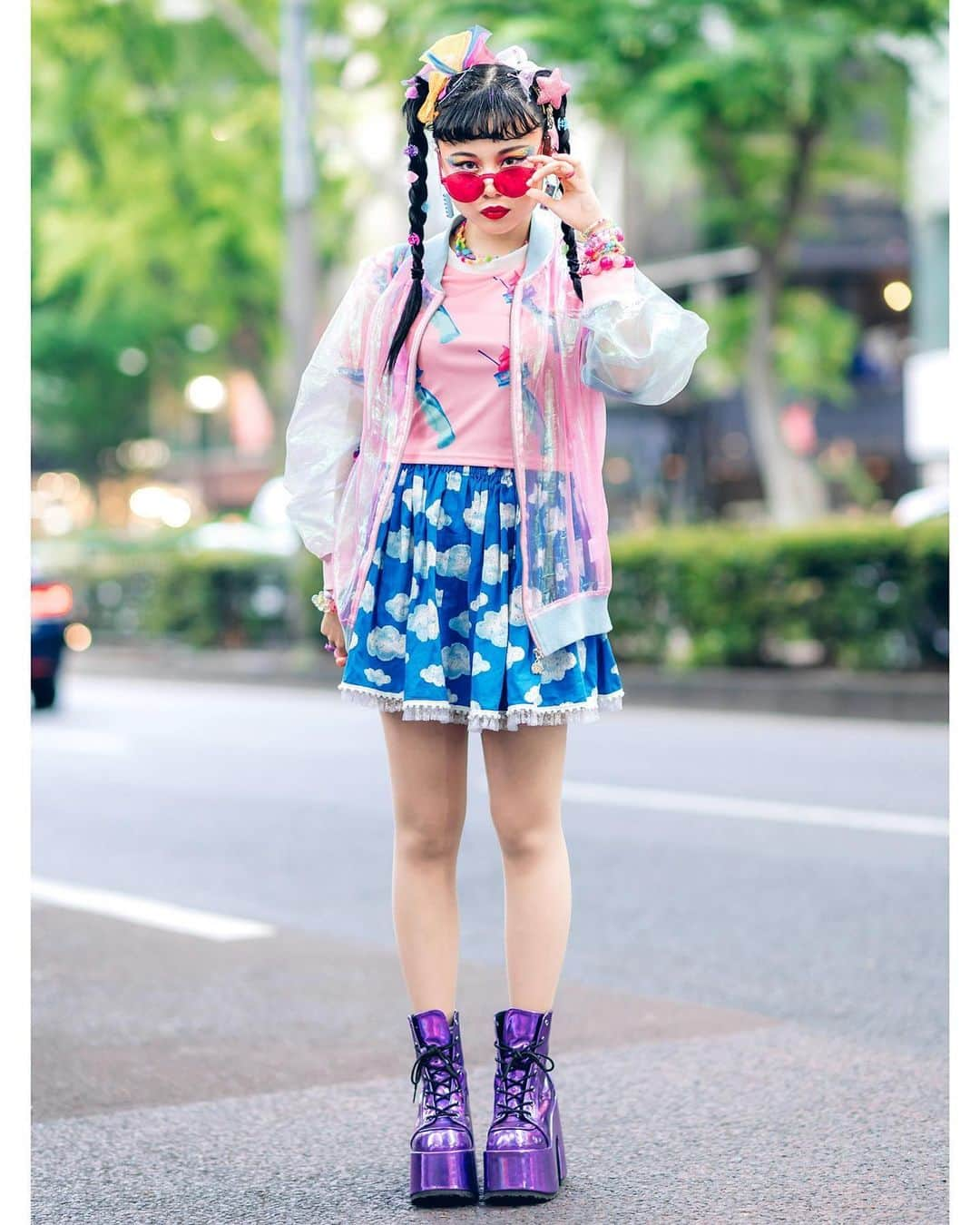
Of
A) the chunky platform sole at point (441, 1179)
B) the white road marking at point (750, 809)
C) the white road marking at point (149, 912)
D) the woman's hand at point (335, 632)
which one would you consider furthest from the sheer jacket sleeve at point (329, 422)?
the white road marking at point (750, 809)

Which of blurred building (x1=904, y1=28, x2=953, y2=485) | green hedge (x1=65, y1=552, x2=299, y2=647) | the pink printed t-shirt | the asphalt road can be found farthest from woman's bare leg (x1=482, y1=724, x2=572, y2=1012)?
blurred building (x1=904, y1=28, x2=953, y2=485)

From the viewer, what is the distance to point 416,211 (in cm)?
322

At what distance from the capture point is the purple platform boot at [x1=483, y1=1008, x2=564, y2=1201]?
3.04 metres

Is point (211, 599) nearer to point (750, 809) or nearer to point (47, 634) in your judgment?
point (47, 634)

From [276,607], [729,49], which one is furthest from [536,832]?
[276,607]

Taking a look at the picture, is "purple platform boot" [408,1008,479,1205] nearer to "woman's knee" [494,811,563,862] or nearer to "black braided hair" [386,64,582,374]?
"woman's knee" [494,811,563,862]

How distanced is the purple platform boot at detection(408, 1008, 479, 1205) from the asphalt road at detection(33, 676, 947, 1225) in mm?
43

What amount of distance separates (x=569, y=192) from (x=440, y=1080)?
4.70 feet

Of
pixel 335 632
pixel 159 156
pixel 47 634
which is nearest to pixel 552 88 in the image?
pixel 335 632

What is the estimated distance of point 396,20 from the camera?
20578mm

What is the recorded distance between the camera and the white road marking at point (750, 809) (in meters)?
7.77
